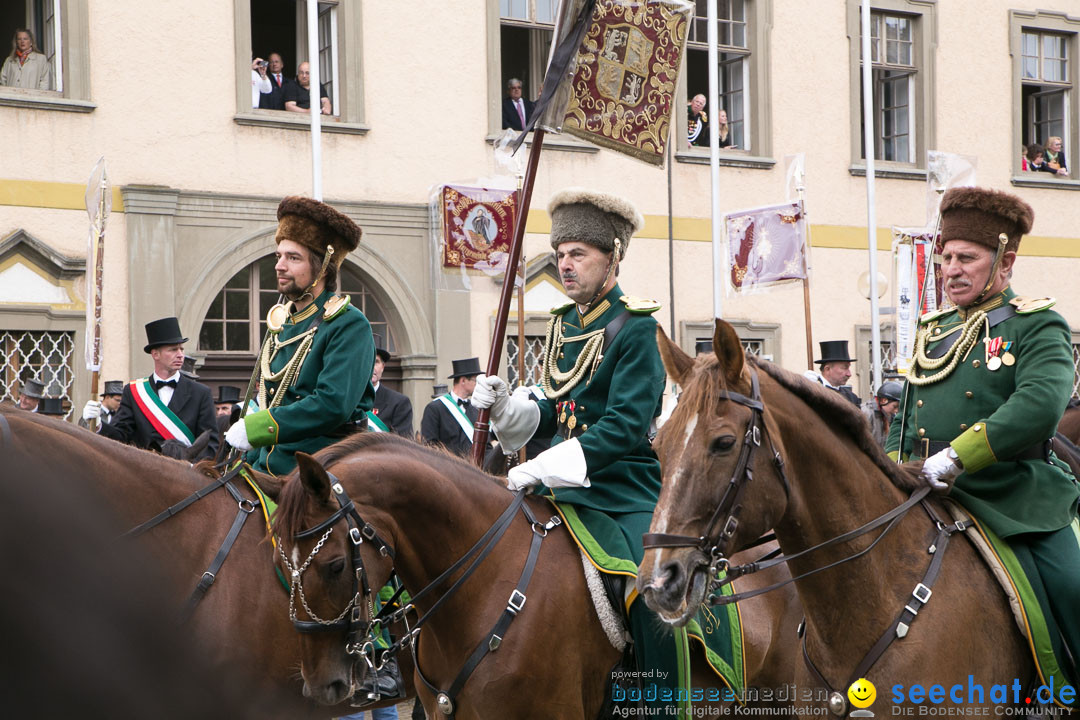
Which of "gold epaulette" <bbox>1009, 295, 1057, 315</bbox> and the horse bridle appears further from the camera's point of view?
"gold epaulette" <bbox>1009, 295, 1057, 315</bbox>

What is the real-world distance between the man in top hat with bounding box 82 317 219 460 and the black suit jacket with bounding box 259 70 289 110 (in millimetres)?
6104

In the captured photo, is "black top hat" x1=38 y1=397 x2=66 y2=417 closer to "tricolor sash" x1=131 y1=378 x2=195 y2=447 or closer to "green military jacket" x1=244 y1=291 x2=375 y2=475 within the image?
"tricolor sash" x1=131 y1=378 x2=195 y2=447

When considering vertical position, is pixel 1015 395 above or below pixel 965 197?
below

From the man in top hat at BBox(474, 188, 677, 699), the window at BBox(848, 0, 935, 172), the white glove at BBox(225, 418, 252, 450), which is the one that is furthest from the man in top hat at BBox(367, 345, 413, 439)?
the window at BBox(848, 0, 935, 172)

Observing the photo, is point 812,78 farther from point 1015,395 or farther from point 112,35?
point 1015,395

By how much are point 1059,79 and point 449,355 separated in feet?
36.7

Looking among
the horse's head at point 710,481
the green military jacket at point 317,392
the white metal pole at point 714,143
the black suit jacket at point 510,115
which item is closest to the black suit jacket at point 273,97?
the black suit jacket at point 510,115

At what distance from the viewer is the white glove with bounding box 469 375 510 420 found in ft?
15.0

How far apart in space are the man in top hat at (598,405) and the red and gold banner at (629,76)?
0.57 metres

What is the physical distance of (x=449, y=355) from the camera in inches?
554

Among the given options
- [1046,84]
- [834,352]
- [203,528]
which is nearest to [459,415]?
[834,352]

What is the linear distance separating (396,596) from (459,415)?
631 cm

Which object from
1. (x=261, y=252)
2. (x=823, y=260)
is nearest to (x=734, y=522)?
(x=261, y=252)

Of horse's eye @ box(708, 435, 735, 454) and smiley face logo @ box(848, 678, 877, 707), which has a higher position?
horse's eye @ box(708, 435, 735, 454)
